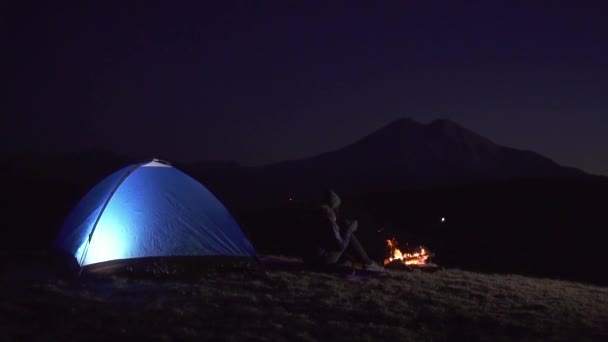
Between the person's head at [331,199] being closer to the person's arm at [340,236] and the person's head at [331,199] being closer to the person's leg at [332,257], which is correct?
the person's arm at [340,236]

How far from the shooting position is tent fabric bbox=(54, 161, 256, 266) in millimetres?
11531

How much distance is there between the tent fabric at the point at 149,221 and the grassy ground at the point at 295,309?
81 centimetres

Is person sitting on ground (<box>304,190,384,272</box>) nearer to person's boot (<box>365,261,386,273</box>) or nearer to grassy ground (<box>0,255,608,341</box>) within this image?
person's boot (<box>365,261,386,273</box>)

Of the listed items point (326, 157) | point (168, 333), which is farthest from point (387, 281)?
point (326, 157)

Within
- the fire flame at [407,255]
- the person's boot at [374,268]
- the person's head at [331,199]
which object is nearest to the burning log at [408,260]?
the fire flame at [407,255]

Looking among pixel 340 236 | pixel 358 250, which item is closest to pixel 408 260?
pixel 358 250

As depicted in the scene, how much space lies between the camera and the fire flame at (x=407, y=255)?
13.7 meters

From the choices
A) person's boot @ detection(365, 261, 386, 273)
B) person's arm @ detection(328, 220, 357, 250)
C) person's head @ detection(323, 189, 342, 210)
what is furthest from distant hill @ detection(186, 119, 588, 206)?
person's arm @ detection(328, 220, 357, 250)

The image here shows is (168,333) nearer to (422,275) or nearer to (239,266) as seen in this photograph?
(239,266)

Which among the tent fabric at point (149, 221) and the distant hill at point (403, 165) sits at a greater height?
the distant hill at point (403, 165)

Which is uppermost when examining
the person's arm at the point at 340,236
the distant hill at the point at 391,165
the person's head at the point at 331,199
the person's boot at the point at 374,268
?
the distant hill at the point at 391,165

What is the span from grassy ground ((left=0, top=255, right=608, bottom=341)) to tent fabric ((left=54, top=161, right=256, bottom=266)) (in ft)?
2.65

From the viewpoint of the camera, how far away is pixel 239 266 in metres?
12.8

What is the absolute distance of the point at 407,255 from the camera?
14023mm
